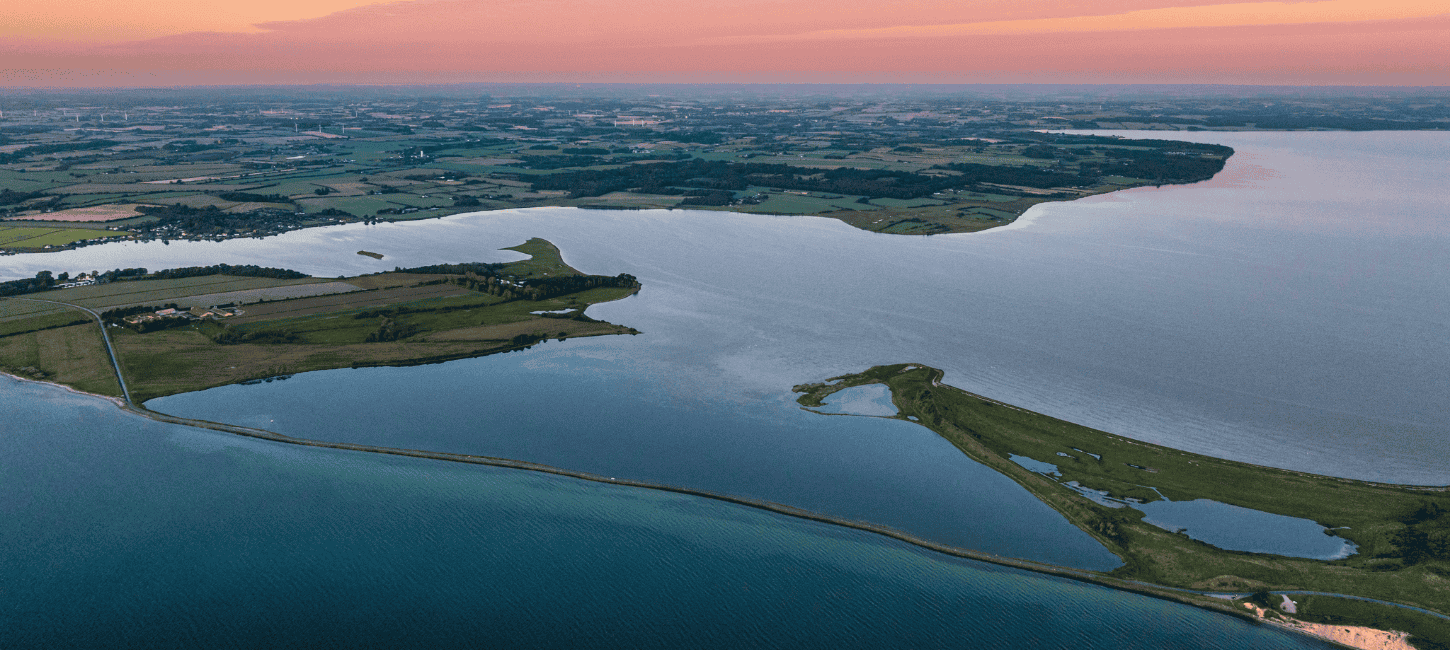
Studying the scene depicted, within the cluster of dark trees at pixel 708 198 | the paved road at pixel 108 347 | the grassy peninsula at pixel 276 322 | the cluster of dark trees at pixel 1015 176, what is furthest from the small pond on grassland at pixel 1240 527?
the cluster of dark trees at pixel 1015 176

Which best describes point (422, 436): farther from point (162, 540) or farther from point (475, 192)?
point (475, 192)

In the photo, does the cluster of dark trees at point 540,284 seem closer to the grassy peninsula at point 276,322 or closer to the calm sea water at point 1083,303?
the grassy peninsula at point 276,322

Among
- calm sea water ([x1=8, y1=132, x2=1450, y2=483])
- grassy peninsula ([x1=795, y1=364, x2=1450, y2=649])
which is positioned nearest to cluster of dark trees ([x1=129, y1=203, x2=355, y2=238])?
calm sea water ([x1=8, y1=132, x2=1450, y2=483])

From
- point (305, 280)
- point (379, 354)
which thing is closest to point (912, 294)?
point (379, 354)

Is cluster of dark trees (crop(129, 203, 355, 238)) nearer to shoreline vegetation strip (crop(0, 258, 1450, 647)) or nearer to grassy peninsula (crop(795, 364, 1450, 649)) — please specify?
shoreline vegetation strip (crop(0, 258, 1450, 647))

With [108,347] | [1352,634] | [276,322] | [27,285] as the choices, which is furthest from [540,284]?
[1352,634]

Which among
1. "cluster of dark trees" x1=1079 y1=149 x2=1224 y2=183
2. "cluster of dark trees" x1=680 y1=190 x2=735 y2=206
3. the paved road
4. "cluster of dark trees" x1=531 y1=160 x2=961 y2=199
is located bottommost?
the paved road
